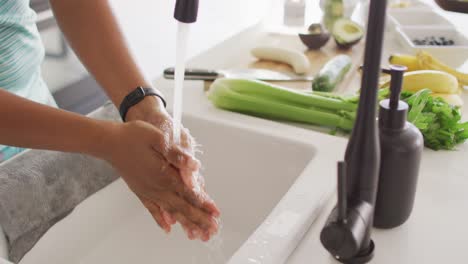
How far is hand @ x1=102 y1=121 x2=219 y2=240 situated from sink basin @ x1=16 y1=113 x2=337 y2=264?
12 centimetres

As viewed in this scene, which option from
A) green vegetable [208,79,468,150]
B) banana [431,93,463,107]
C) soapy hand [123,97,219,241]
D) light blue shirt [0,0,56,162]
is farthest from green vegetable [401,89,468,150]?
light blue shirt [0,0,56,162]

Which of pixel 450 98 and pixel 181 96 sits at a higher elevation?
pixel 181 96

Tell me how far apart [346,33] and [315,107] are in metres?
0.48

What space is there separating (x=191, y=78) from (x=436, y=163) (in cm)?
57

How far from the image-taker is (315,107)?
979mm

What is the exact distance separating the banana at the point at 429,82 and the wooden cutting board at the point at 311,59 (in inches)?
7.4

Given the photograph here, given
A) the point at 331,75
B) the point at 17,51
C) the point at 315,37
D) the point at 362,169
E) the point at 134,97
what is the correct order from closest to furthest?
1. the point at 362,169
2. the point at 134,97
3. the point at 17,51
4. the point at 331,75
5. the point at 315,37

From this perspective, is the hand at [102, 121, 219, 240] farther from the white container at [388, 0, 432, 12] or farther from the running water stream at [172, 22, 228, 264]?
the white container at [388, 0, 432, 12]

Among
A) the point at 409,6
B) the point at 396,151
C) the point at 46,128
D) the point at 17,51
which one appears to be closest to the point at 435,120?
the point at 396,151

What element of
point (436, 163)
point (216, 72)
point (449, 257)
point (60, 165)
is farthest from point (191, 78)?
point (449, 257)

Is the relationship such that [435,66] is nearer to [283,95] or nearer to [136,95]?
[283,95]

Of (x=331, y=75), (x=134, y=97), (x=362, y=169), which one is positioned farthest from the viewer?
(x=331, y=75)

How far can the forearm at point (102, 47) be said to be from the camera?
0.87 meters

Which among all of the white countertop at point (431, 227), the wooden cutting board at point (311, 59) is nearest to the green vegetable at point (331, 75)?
the wooden cutting board at point (311, 59)
